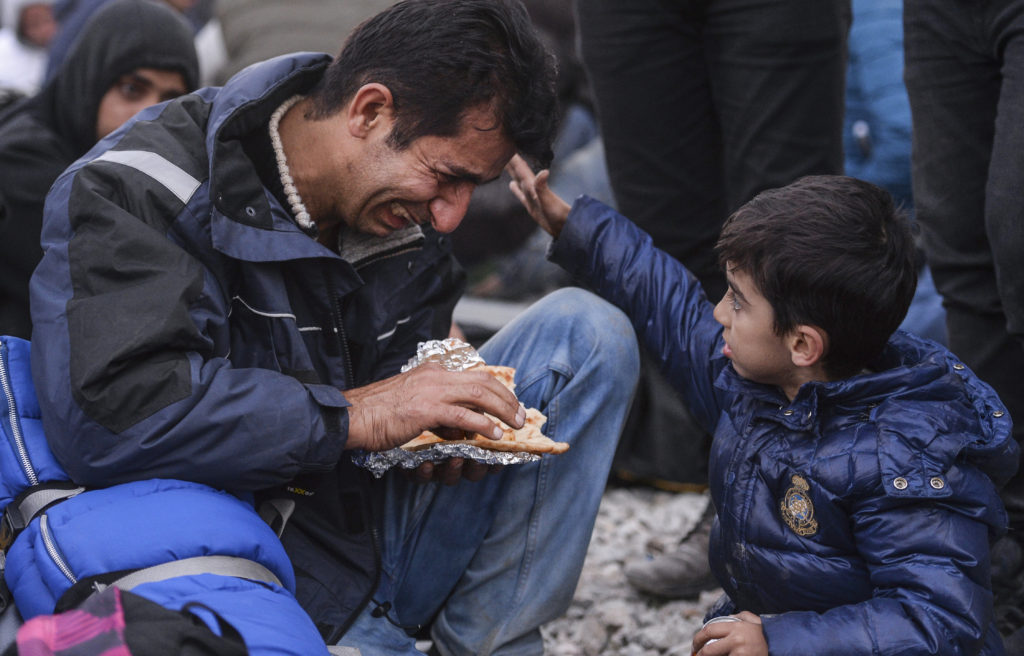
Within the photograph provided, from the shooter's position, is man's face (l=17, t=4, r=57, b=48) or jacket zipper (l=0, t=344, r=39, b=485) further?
man's face (l=17, t=4, r=57, b=48)

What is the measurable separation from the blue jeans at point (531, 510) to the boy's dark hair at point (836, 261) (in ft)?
1.31

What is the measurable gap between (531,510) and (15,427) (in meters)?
1.11

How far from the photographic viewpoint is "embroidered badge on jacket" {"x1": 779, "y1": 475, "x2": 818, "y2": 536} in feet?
7.13

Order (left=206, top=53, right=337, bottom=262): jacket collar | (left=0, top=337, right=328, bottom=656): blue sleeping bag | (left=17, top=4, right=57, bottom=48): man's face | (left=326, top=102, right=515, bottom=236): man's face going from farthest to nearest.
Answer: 1. (left=17, top=4, right=57, bottom=48): man's face
2. (left=326, top=102, right=515, bottom=236): man's face
3. (left=206, top=53, right=337, bottom=262): jacket collar
4. (left=0, top=337, right=328, bottom=656): blue sleeping bag

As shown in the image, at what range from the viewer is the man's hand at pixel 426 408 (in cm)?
209

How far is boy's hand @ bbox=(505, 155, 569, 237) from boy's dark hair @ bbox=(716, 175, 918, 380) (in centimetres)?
63

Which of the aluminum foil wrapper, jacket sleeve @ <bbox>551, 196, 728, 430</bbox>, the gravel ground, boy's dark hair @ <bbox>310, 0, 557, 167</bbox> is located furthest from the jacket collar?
the gravel ground

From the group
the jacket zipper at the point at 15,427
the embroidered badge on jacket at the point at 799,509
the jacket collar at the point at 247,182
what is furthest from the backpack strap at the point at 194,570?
the embroidered badge on jacket at the point at 799,509

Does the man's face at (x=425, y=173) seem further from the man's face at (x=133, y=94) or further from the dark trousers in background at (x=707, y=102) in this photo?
the man's face at (x=133, y=94)

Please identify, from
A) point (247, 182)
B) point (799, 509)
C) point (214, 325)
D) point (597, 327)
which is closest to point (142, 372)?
point (214, 325)

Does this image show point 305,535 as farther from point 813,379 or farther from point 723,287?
point 723,287

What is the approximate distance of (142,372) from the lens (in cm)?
187

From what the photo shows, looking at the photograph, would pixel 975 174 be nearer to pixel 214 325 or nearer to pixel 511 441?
pixel 511 441

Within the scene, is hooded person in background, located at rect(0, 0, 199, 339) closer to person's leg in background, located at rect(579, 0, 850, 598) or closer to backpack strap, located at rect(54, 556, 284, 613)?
backpack strap, located at rect(54, 556, 284, 613)
